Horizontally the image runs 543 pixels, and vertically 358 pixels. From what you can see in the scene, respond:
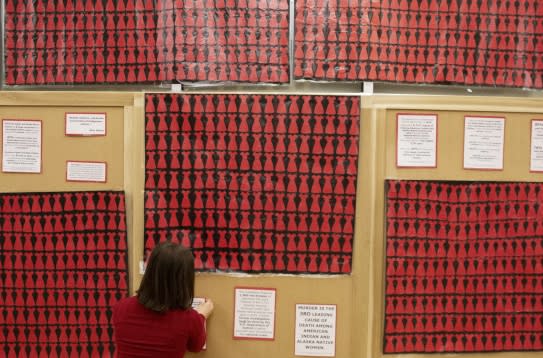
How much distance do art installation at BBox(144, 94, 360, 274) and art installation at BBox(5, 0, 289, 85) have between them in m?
0.16

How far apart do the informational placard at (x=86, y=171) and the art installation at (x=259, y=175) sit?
0.21 m

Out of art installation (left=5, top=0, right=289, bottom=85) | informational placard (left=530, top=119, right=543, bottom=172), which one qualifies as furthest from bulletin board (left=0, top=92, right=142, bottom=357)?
informational placard (left=530, top=119, right=543, bottom=172)

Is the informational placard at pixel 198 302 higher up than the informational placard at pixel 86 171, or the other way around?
the informational placard at pixel 86 171

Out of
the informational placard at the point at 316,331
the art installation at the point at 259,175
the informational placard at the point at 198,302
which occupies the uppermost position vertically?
the art installation at the point at 259,175

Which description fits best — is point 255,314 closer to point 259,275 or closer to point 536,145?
point 259,275

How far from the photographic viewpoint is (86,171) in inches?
70.2

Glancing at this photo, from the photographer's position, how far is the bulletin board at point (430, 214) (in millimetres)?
1737

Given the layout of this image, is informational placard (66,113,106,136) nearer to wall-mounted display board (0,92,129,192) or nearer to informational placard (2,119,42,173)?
wall-mounted display board (0,92,129,192)

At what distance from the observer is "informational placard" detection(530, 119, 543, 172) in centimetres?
177

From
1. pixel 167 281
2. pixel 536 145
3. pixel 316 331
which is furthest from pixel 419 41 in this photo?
pixel 167 281

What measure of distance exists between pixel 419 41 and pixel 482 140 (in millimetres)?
478

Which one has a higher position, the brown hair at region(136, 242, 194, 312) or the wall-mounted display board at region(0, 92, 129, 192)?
the wall-mounted display board at region(0, 92, 129, 192)

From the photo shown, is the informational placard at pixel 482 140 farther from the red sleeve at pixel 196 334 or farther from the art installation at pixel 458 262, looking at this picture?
the red sleeve at pixel 196 334

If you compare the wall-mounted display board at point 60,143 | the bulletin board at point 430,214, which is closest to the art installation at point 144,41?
the wall-mounted display board at point 60,143
